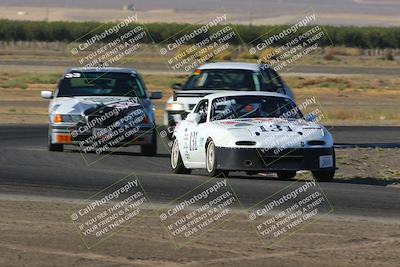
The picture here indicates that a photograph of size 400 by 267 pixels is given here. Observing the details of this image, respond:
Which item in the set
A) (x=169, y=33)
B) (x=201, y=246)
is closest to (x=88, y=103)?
(x=201, y=246)

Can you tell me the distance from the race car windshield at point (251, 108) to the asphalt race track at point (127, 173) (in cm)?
95

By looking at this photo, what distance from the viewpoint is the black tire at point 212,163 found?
17.8 meters

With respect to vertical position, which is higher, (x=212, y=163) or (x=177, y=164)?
(x=212, y=163)

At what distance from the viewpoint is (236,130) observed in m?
17.7

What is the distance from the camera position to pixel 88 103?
22812 millimetres

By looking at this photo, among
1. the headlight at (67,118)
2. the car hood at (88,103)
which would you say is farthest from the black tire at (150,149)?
the headlight at (67,118)

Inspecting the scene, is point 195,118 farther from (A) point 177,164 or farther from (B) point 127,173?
(B) point 127,173

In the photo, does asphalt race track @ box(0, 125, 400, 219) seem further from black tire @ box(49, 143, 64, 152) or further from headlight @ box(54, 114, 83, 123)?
headlight @ box(54, 114, 83, 123)

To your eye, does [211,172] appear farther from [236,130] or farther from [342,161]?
[342,161]

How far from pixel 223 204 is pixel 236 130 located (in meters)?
3.05

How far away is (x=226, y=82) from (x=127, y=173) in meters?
7.39

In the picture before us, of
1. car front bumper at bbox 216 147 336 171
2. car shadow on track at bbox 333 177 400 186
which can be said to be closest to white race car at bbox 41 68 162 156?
car shadow on track at bbox 333 177 400 186

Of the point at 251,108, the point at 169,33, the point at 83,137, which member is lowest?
the point at 169,33

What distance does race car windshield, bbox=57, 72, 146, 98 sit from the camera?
23562 mm
